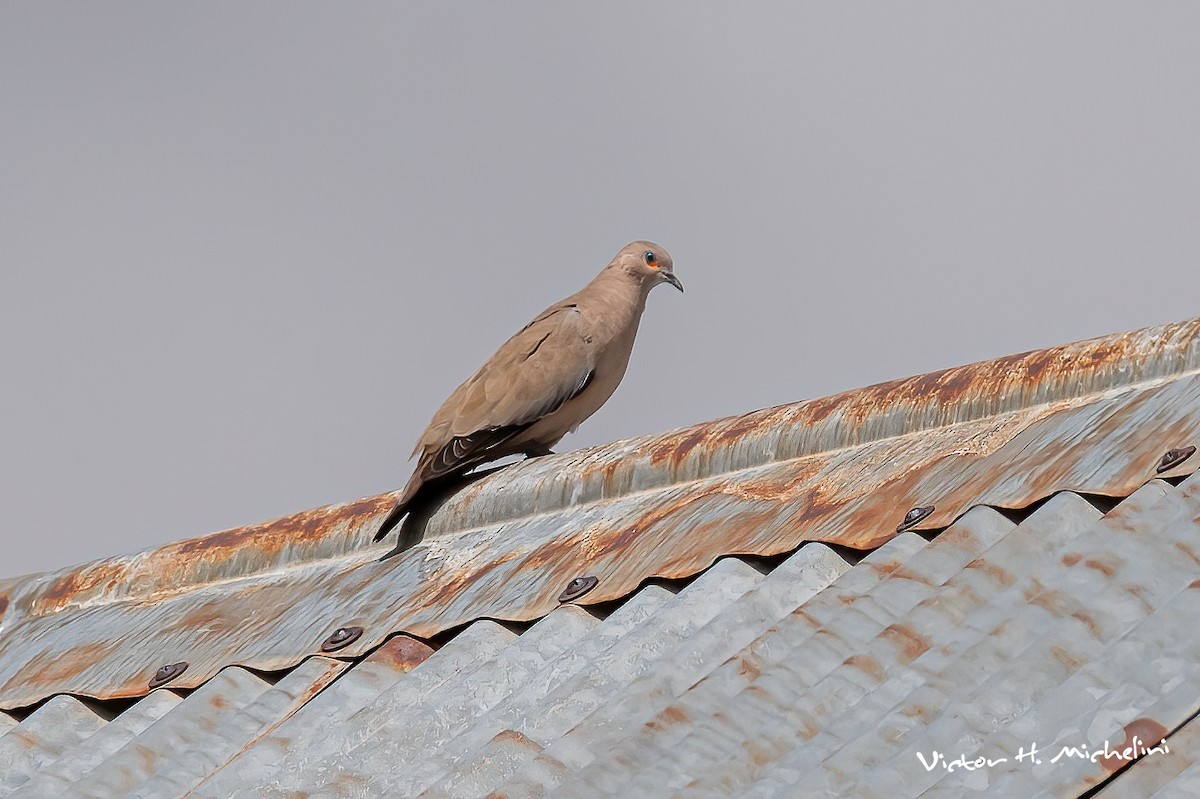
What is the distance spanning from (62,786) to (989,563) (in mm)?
1788

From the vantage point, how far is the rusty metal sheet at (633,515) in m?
3.38

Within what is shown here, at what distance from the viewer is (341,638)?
13.0ft

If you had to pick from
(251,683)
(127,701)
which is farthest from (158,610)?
(251,683)

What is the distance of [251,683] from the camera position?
152 inches

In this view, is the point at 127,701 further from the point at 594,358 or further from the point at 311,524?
the point at 594,358

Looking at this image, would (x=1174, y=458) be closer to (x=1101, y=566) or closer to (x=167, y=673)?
(x=1101, y=566)

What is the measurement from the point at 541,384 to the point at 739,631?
112 inches

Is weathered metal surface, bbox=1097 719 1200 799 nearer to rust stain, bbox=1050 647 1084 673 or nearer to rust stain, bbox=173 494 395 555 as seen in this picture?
rust stain, bbox=1050 647 1084 673

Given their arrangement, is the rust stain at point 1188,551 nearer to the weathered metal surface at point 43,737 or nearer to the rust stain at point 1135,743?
the rust stain at point 1135,743

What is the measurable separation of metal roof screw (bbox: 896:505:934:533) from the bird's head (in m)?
3.61

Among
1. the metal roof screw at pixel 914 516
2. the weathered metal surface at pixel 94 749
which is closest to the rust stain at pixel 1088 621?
the metal roof screw at pixel 914 516

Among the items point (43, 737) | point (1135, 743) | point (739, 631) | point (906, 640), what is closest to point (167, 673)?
point (43, 737)

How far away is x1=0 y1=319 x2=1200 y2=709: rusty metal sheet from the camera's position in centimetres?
338

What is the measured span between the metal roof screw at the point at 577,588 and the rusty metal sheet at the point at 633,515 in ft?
0.09
